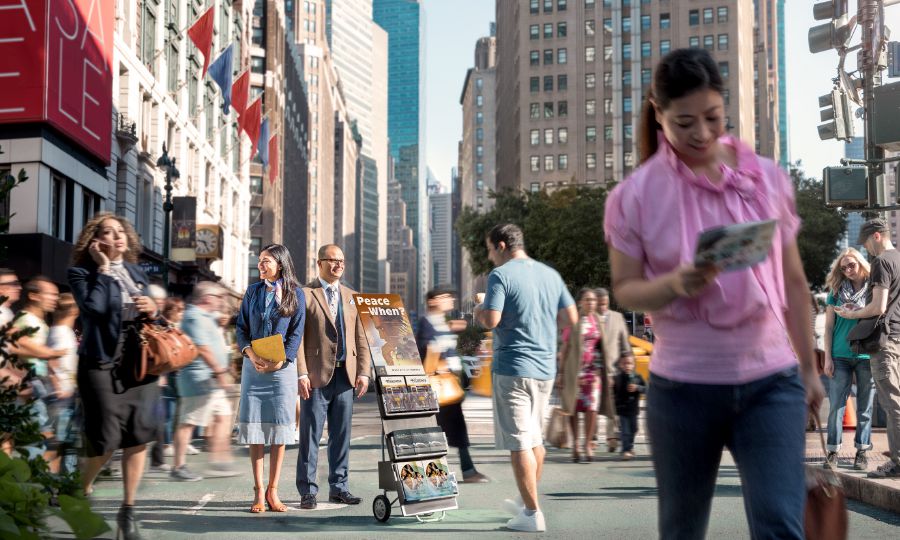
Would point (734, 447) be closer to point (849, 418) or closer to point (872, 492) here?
point (872, 492)

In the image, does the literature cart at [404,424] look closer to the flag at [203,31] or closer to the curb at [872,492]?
the curb at [872,492]

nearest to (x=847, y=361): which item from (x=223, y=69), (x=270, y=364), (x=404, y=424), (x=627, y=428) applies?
(x=627, y=428)

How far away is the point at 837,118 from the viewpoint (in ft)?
45.7

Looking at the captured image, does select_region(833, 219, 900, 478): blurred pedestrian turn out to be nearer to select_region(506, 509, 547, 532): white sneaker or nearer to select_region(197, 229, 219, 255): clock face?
select_region(506, 509, 547, 532): white sneaker

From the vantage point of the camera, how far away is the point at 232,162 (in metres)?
56.7

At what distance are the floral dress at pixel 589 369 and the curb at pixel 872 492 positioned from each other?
11.3 feet

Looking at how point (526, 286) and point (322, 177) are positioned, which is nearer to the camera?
point (526, 286)

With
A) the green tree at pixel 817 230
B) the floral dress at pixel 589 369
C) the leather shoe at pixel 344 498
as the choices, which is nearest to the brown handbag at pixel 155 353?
the leather shoe at pixel 344 498

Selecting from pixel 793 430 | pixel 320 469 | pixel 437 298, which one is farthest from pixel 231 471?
pixel 793 430

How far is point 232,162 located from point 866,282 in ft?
169

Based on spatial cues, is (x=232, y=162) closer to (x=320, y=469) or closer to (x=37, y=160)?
(x=37, y=160)

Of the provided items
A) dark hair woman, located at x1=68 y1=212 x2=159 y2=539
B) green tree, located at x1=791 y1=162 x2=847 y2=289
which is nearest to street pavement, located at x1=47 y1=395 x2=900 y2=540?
Answer: dark hair woman, located at x1=68 y1=212 x2=159 y2=539

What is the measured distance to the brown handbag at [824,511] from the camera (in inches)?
101

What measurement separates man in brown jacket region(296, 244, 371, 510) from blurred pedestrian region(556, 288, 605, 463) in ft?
11.6
